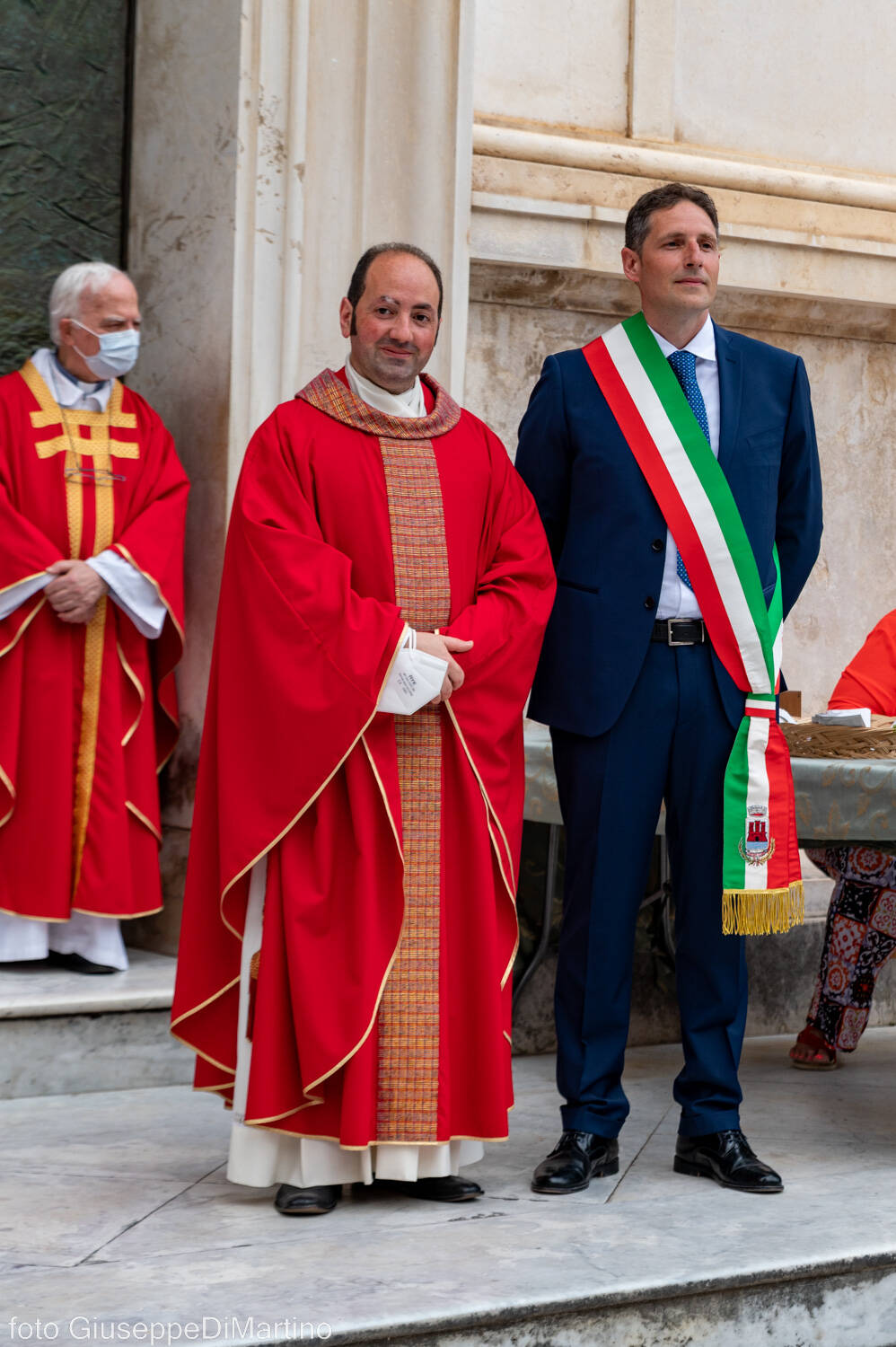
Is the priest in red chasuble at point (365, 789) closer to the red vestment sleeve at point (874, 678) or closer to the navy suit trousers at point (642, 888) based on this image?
the navy suit trousers at point (642, 888)

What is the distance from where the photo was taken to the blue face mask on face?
4.62m

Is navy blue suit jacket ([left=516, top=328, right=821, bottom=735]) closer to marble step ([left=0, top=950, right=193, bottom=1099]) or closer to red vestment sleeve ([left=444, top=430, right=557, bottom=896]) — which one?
red vestment sleeve ([left=444, top=430, right=557, bottom=896])

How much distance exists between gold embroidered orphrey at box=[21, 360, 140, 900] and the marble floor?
1.05 metres

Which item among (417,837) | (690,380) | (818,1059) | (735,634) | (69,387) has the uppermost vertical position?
(69,387)

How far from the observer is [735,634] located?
329 centimetres

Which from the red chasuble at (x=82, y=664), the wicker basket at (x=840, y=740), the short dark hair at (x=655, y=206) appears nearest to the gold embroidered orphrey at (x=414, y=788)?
the short dark hair at (x=655, y=206)

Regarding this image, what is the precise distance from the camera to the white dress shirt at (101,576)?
14.4ft

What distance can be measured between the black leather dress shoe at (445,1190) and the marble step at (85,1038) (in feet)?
3.86

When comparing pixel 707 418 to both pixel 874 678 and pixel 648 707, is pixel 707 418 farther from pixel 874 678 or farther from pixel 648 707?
pixel 874 678

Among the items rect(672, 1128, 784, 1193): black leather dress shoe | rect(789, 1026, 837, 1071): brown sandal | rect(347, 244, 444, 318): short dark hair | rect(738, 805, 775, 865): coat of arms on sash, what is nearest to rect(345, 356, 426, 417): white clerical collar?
rect(347, 244, 444, 318): short dark hair

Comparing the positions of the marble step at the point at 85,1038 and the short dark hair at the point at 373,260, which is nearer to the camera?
the short dark hair at the point at 373,260

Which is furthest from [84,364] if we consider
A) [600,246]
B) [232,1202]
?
[232,1202]

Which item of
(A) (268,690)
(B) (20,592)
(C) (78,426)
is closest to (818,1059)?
(A) (268,690)

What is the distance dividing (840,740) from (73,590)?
207cm
